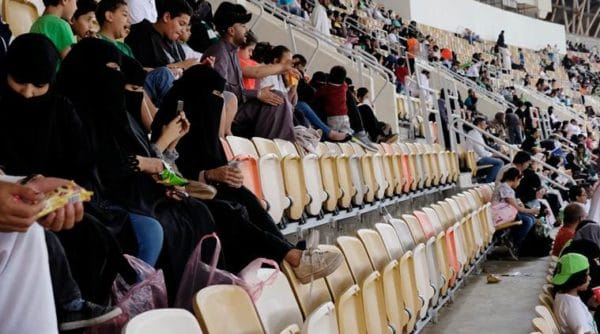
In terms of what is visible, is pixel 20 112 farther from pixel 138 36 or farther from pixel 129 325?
pixel 138 36

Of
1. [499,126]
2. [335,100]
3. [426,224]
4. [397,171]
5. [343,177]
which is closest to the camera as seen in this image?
[426,224]

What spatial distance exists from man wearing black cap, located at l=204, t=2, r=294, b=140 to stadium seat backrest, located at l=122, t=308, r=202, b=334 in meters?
2.47

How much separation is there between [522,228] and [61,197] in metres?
5.42

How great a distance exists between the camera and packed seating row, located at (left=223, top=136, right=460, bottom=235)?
3.46 metres

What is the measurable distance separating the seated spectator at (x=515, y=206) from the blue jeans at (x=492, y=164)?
1.90 metres

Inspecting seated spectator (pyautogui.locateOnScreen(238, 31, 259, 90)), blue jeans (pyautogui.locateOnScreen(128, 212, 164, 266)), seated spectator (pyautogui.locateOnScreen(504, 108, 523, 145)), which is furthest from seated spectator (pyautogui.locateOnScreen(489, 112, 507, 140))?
blue jeans (pyautogui.locateOnScreen(128, 212, 164, 266))

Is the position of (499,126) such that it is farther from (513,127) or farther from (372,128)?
(372,128)

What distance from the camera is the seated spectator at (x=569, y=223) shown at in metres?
5.55

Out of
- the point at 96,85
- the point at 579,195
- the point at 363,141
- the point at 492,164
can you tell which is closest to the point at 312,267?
the point at 96,85

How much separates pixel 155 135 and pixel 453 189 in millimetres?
5242

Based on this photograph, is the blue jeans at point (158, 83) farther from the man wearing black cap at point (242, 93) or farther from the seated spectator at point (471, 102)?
the seated spectator at point (471, 102)

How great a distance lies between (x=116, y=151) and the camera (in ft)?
7.48

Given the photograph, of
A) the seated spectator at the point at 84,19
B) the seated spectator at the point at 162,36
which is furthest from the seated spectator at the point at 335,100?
the seated spectator at the point at 84,19

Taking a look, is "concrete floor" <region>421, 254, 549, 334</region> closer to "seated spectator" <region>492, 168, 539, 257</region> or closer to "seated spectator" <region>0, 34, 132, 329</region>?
"seated spectator" <region>492, 168, 539, 257</region>
